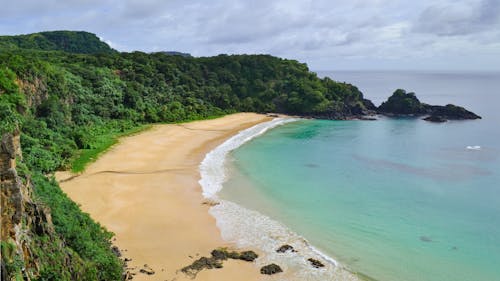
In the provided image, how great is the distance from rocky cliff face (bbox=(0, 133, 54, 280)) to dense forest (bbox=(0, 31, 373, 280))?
0.23ft

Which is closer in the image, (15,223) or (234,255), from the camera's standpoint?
(15,223)

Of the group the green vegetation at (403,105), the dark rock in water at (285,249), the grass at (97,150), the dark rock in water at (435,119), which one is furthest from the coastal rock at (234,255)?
the green vegetation at (403,105)

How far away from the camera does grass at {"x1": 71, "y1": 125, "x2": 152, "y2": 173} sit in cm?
3297

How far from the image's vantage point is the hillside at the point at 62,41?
96312 millimetres

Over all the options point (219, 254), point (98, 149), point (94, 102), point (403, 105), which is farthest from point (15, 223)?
point (403, 105)

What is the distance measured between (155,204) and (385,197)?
1579 centimetres

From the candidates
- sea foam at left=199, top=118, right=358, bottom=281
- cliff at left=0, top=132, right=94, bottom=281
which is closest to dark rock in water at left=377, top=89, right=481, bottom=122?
sea foam at left=199, top=118, right=358, bottom=281

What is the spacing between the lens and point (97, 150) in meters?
38.2

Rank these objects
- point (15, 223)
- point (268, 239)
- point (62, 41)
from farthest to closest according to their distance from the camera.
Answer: point (62, 41) → point (268, 239) → point (15, 223)

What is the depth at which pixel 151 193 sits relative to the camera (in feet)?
93.0

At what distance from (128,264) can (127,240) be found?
2716mm

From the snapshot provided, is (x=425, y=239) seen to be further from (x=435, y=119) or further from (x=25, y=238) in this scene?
(x=435, y=119)

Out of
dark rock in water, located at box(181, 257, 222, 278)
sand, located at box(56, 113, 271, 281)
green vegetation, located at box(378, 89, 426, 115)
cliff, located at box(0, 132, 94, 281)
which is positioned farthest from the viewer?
green vegetation, located at box(378, 89, 426, 115)

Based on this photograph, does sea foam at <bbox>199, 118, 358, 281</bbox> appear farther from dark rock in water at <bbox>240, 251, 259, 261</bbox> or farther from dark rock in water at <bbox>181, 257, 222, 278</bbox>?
dark rock in water at <bbox>181, 257, 222, 278</bbox>
